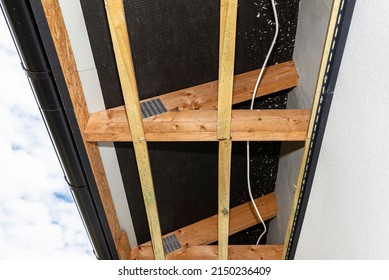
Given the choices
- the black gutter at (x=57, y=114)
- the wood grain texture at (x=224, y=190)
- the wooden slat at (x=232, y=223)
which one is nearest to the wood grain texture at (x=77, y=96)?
the black gutter at (x=57, y=114)

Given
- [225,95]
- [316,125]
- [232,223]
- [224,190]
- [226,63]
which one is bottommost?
[232,223]

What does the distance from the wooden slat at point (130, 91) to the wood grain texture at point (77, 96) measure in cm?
23

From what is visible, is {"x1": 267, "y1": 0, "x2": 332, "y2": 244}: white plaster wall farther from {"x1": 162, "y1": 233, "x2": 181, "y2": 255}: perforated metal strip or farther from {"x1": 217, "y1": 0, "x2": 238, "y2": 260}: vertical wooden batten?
{"x1": 162, "y1": 233, "x2": 181, "y2": 255}: perforated metal strip

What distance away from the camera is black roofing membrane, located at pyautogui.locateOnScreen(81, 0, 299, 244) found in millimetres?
1767

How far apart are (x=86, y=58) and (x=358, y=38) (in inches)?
42.1

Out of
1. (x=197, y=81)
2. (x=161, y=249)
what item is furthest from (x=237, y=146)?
(x=161, y=249)

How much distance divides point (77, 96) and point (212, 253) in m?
1.19

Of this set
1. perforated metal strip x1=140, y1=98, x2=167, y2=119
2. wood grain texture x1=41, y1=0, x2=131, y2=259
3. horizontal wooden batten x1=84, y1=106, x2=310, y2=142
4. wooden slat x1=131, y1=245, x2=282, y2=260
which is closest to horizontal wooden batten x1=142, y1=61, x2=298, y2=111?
perforated metal strip x1=140, y1=98, x2=167, y2=119

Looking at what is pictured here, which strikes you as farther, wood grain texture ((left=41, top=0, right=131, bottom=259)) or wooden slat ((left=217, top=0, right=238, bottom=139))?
wood grain texture ((left=41, top=0, right=131, bottom=259))

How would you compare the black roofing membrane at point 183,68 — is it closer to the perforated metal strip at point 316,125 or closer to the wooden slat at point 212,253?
the wooden slat at point 212,253

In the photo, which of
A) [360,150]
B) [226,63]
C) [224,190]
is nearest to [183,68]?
[226,63]

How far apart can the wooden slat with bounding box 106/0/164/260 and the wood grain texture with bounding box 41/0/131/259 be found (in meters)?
0.23

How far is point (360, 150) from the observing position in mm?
1383

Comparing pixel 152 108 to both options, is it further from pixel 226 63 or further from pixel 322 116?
pixel 322 116
